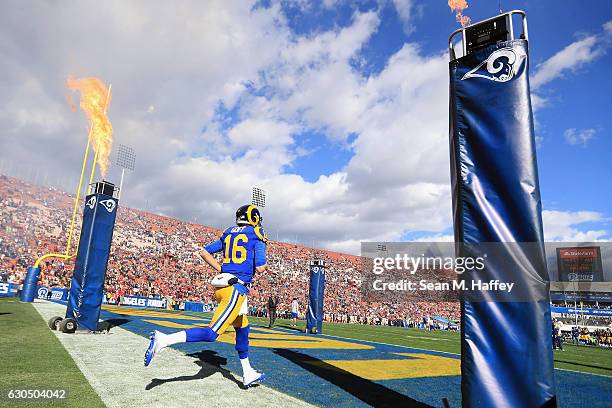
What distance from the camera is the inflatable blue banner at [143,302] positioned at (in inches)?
1089

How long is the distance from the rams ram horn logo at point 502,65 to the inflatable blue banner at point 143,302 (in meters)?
29.7

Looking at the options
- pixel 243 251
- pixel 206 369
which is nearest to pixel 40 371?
pixel 206 369

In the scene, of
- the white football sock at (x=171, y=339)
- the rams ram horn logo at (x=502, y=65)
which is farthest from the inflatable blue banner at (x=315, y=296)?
the rams ram horn logo at (x=502, y=65)

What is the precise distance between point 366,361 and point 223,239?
4.38 metres

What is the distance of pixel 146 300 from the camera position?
→ 28891 millimetres

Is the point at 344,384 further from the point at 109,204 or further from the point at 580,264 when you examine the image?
the point at 580,264

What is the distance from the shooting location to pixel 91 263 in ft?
27.5

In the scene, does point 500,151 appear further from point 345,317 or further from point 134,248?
point 134,248

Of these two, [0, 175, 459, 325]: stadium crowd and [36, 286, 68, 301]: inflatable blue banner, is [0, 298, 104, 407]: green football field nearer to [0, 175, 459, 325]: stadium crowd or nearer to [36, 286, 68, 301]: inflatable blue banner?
[36, 286, 68, 301]: inflatable blue banner

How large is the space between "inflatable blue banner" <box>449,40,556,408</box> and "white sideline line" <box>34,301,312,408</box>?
1898 mm

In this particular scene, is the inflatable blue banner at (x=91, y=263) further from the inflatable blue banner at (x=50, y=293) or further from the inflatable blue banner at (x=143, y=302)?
the inflatable blue banner at (x=143, y=302)

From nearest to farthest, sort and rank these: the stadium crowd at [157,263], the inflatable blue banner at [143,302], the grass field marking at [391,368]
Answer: the grass field marking at [391,368]
the inflatable blue banner at [143,302]
the stadium crowd at [157,263]

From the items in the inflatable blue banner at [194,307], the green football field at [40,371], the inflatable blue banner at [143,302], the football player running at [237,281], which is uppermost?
the football player running at [237,281]

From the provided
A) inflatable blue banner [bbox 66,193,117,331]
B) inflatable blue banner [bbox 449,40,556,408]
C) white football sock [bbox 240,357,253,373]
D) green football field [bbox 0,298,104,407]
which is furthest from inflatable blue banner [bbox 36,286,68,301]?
inflatable blue banner [bbox 449,40,556,408]
